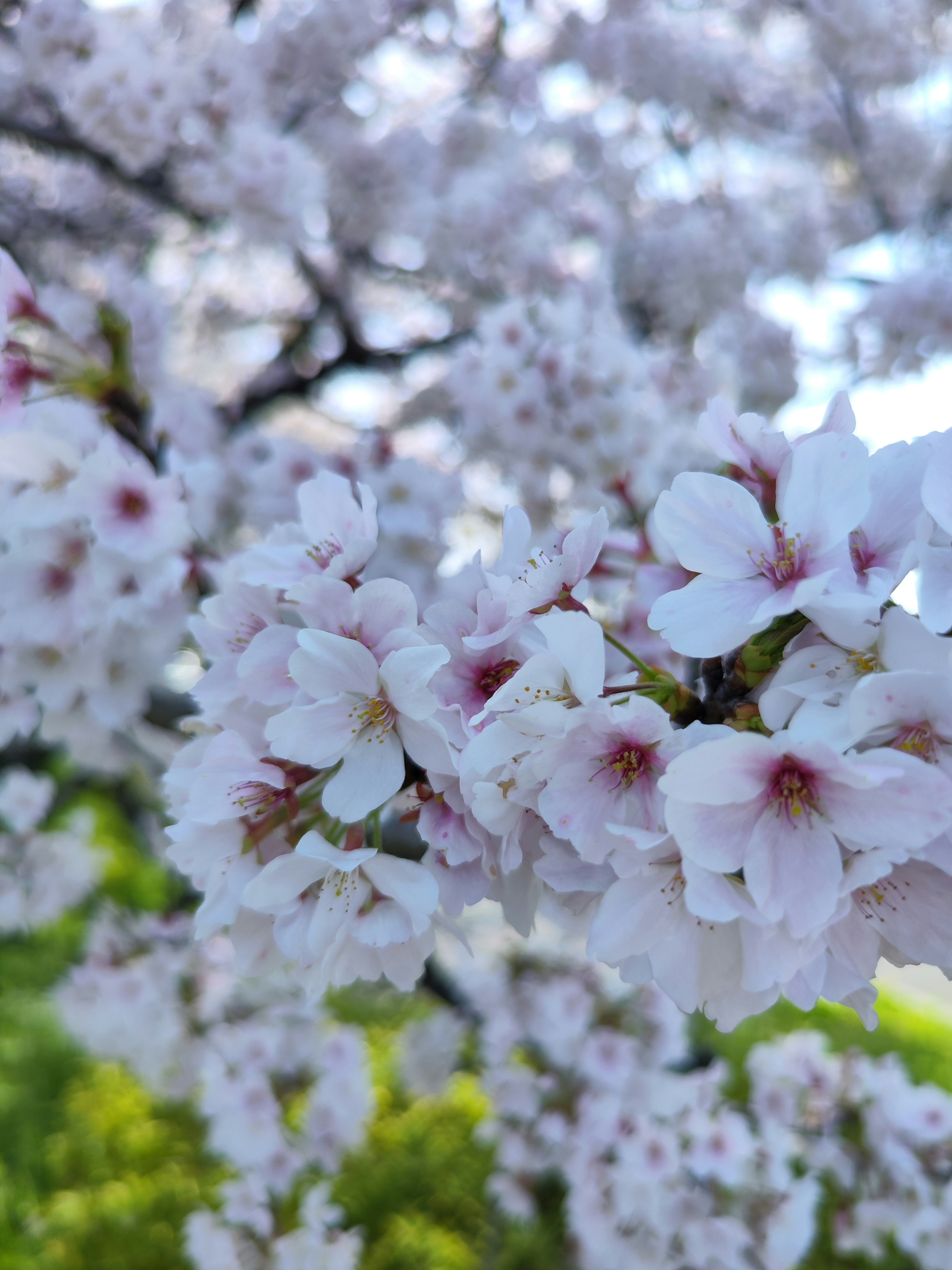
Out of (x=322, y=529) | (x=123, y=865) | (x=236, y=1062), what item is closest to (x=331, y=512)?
(x=322, y=529)

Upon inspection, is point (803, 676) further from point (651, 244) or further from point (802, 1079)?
point (651, 244)

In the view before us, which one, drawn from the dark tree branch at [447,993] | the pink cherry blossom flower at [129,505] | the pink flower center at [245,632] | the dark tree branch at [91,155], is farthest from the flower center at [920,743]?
the dark tree branch at [91,155]

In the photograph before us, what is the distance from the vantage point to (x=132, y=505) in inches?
47.9

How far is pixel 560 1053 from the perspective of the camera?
7.86 feet

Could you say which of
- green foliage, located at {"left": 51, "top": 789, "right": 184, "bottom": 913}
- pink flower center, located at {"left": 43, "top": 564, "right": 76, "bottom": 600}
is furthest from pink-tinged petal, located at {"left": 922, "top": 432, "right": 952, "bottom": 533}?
green foliage, located at {"left": 51, "top": 789, "right": 184, "bottom": 913}

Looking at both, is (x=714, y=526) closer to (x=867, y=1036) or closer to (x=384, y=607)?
(x=384, y=607)

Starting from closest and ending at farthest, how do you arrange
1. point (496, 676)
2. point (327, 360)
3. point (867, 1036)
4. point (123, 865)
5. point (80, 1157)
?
1. point (496, 676)
2. point (80, 1157)
3. point (327, 360)
4. point (867, 1036)
5. point (123, 865)

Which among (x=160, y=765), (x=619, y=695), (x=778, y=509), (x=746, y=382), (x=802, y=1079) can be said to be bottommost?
(x=802, y=1079)

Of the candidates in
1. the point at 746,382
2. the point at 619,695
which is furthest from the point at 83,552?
the point at 746,382

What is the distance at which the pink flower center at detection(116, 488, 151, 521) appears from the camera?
120cm

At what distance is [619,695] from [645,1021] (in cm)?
208

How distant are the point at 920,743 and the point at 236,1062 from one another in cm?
215

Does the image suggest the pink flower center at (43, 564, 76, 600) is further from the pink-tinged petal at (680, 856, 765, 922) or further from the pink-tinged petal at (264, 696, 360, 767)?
the pink-tinged petal at (680, 856, 765, 922)

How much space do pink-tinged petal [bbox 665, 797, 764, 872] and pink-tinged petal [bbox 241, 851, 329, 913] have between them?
0.30m
